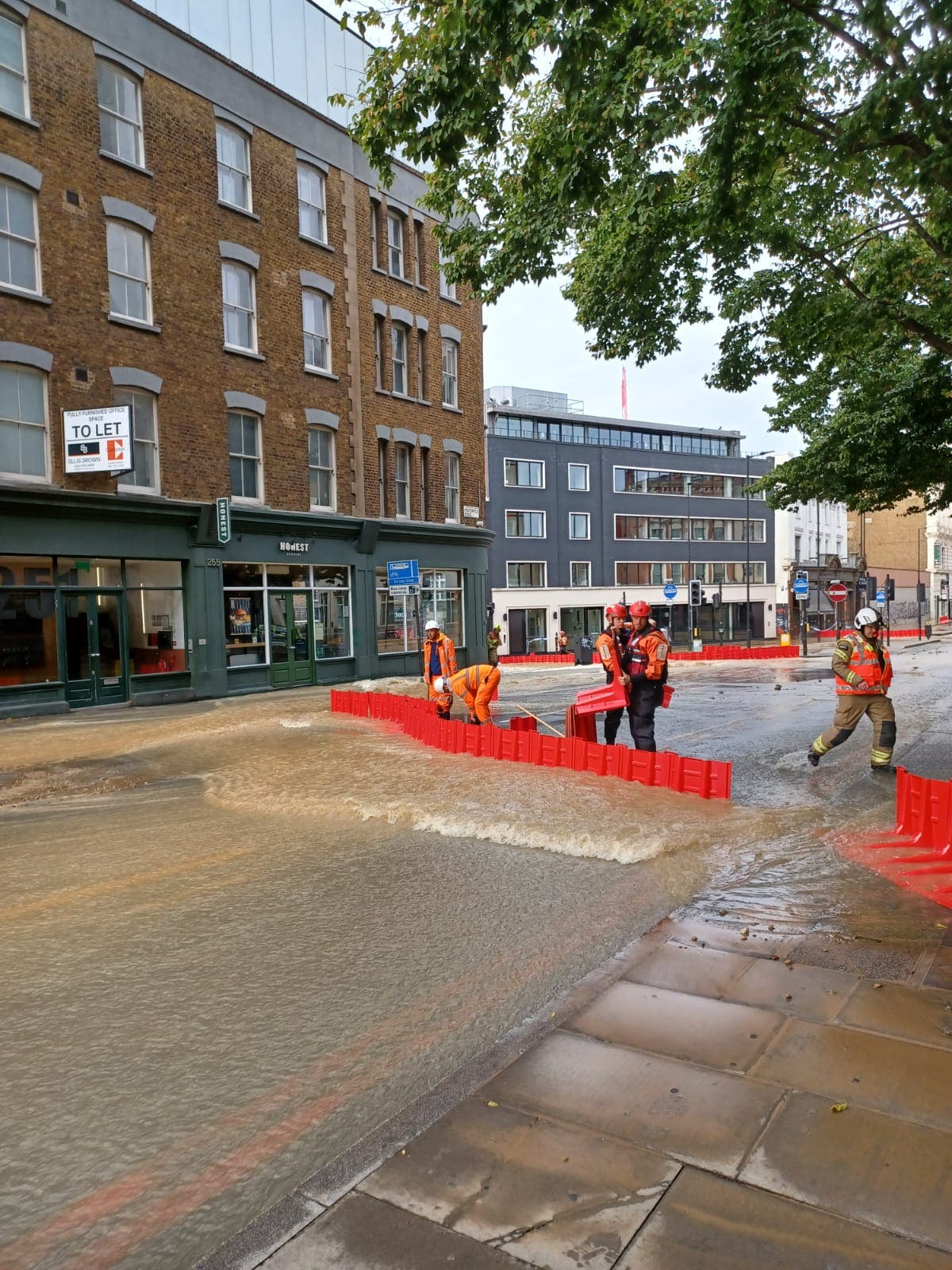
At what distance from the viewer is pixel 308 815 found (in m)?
8.26

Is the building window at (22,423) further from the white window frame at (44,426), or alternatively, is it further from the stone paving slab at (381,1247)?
the stone paving slab at (381,1247)

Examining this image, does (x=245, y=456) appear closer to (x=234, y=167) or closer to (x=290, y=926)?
(x=234, y=167)

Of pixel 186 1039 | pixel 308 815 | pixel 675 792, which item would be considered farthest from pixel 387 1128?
Answer: pixel 675 792

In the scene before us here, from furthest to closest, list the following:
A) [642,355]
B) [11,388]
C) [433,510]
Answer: [433,510], [11,388], [642,355]

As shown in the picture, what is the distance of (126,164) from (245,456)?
6233 millimetres

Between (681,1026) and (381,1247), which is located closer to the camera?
(381,1247)

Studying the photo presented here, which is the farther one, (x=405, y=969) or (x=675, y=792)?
(x=675, y=792)

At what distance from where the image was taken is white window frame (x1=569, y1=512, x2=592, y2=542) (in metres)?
52.9

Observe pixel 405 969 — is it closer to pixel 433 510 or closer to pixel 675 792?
pixel 675 792

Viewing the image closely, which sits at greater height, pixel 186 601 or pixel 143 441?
pixel 143 441

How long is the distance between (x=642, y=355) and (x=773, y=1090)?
10162 mm

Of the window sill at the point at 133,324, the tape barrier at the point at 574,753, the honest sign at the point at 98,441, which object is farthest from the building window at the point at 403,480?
the tape barrier at the point at 574,753

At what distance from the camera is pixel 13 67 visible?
16.6 m

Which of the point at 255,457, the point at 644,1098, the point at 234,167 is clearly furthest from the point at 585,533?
the point at 644,1098
